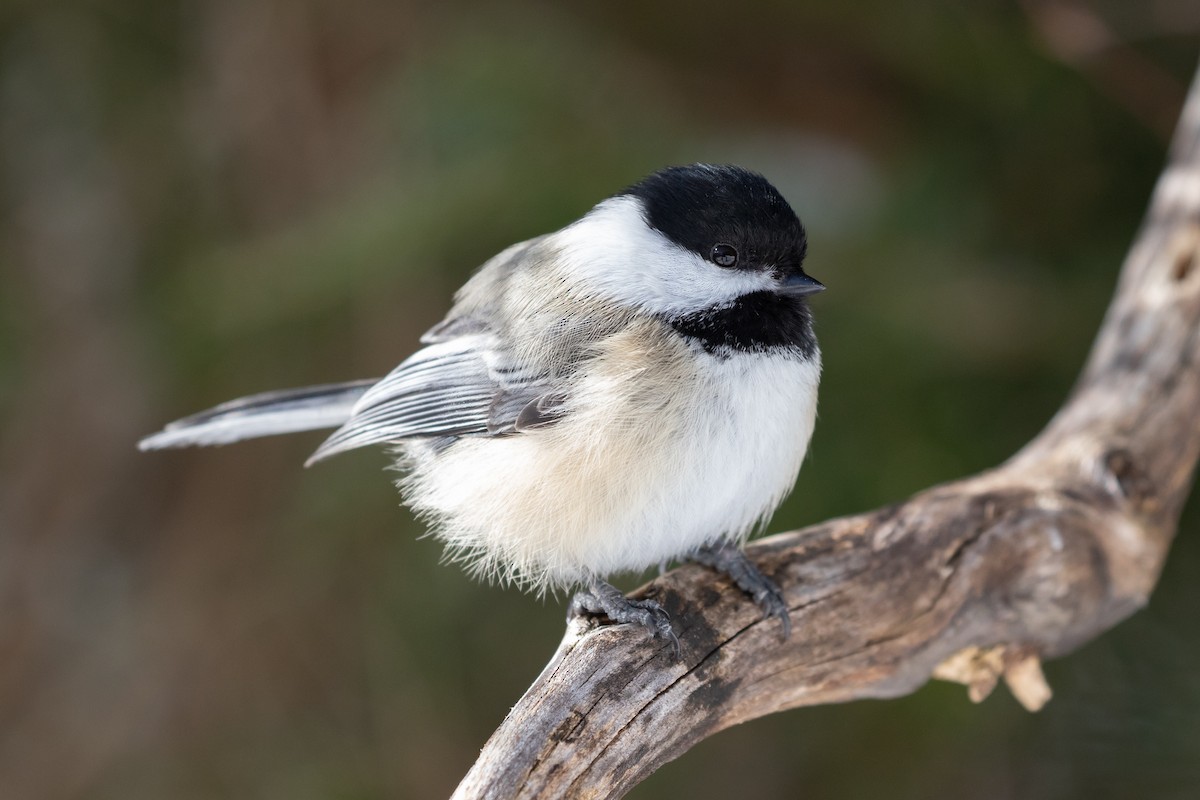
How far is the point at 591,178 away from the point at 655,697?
3.67ft

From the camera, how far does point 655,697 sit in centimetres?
128

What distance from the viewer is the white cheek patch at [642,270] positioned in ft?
4.73

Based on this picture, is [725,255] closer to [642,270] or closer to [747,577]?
[642,270]

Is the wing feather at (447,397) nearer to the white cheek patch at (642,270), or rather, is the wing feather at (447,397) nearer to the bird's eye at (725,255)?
the white cheek patch at (642,270)

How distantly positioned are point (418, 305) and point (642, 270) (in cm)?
119

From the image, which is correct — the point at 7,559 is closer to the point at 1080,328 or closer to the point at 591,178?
the point at 591,178

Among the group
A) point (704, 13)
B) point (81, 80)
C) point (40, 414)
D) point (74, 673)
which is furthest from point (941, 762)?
point (81, 80)

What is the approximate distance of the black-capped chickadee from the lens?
1394mm

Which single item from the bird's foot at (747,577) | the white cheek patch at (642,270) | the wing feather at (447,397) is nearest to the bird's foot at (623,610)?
the bird's foot at (747,577)

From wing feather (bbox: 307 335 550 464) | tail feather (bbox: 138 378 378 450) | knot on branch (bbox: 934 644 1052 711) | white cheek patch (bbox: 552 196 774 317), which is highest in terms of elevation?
white cheek patch (bbox: 552 196 774 317)

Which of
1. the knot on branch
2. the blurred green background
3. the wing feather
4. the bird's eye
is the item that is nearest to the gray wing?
the wing feather

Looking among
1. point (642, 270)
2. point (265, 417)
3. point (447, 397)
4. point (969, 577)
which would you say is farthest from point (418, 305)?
point (969, 577)

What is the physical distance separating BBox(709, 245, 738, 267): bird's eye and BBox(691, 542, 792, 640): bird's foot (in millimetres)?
404

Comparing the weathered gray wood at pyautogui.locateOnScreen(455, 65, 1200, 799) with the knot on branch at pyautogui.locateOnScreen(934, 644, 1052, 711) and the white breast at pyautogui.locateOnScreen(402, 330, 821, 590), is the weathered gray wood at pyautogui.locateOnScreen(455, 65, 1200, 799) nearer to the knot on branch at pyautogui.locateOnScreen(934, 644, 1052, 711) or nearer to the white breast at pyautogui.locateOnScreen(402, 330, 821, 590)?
the knot on branch at pyautogui.locateOnScreen(934, 644, 1052, 711)
